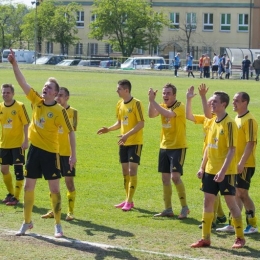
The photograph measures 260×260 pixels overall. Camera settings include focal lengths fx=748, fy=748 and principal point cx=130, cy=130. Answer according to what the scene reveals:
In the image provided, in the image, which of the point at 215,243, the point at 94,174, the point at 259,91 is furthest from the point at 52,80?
the point at 259,91

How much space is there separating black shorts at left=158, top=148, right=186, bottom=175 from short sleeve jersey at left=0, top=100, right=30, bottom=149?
235 centimetres

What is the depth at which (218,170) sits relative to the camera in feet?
30.2

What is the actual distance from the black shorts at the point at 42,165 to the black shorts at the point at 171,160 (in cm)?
207

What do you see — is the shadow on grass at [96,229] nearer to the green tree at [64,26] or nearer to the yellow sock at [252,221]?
the yellow sock at [252,221]

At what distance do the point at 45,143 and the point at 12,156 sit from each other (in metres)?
2.64

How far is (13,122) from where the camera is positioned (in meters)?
12.1

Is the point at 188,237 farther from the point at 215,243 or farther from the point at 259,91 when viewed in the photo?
the point at 259,91

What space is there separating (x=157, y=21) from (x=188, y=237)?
7954cm

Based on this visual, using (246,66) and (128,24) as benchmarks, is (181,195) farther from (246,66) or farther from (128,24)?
(128,24)

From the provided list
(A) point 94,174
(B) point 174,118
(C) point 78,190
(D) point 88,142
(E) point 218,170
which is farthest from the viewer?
(D) point 88,142

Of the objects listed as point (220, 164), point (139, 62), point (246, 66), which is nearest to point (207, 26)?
point (139, 62)

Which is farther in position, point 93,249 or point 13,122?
point 13,122

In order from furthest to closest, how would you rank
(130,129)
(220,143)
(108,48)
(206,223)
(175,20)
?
1. (175,20)
2. (108,48)
3. (130,129)
4. (206,223)
5. (220,143)

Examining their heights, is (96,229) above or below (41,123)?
below
